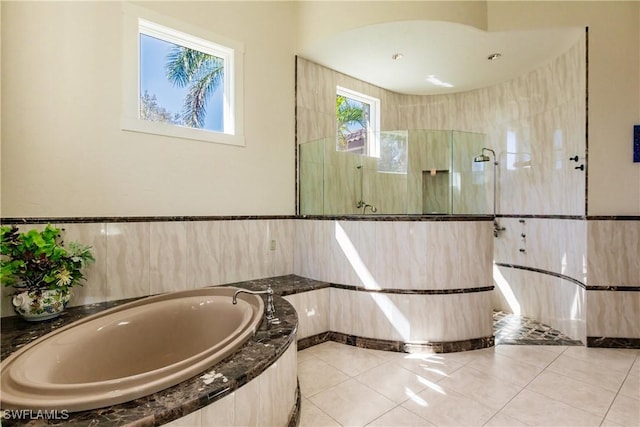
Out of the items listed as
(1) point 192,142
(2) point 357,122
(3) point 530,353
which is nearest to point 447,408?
(3) point 530,353

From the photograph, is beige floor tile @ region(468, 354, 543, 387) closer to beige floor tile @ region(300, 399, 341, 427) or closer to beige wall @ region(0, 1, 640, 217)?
beige floor tile @ region(300, 399, 341, 427)

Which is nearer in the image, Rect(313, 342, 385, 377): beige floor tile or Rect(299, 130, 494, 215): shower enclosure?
Rect(313, 342, 385, 377): beige floor tile

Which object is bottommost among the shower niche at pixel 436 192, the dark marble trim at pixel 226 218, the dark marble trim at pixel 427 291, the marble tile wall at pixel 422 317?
the marble tile wall at pixel 422 317

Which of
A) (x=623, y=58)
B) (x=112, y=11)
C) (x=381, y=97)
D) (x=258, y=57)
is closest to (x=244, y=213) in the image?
(x=258, y=57)

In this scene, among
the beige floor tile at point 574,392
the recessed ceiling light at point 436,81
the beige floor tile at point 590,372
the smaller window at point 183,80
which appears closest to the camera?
the beige floor tile at point 574,392

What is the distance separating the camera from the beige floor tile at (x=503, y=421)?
5.98 ft

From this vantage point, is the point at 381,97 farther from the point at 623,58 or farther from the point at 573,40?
the point at 623,58

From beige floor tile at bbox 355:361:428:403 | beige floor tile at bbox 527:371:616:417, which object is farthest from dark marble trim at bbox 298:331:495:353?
beige floor tile at bbox 527:371:616:417

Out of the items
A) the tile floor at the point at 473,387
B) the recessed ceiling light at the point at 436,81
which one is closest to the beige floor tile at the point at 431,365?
the tile floor at the point at 473,387

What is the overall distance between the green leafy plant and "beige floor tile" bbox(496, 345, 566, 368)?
136 inches

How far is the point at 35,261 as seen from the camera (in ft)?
6.42

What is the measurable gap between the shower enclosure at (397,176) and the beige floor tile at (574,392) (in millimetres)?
1510

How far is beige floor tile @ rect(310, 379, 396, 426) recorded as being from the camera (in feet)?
6.30

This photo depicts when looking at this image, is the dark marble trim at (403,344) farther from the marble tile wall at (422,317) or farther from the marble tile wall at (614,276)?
the marble tile wall at (614,276)
